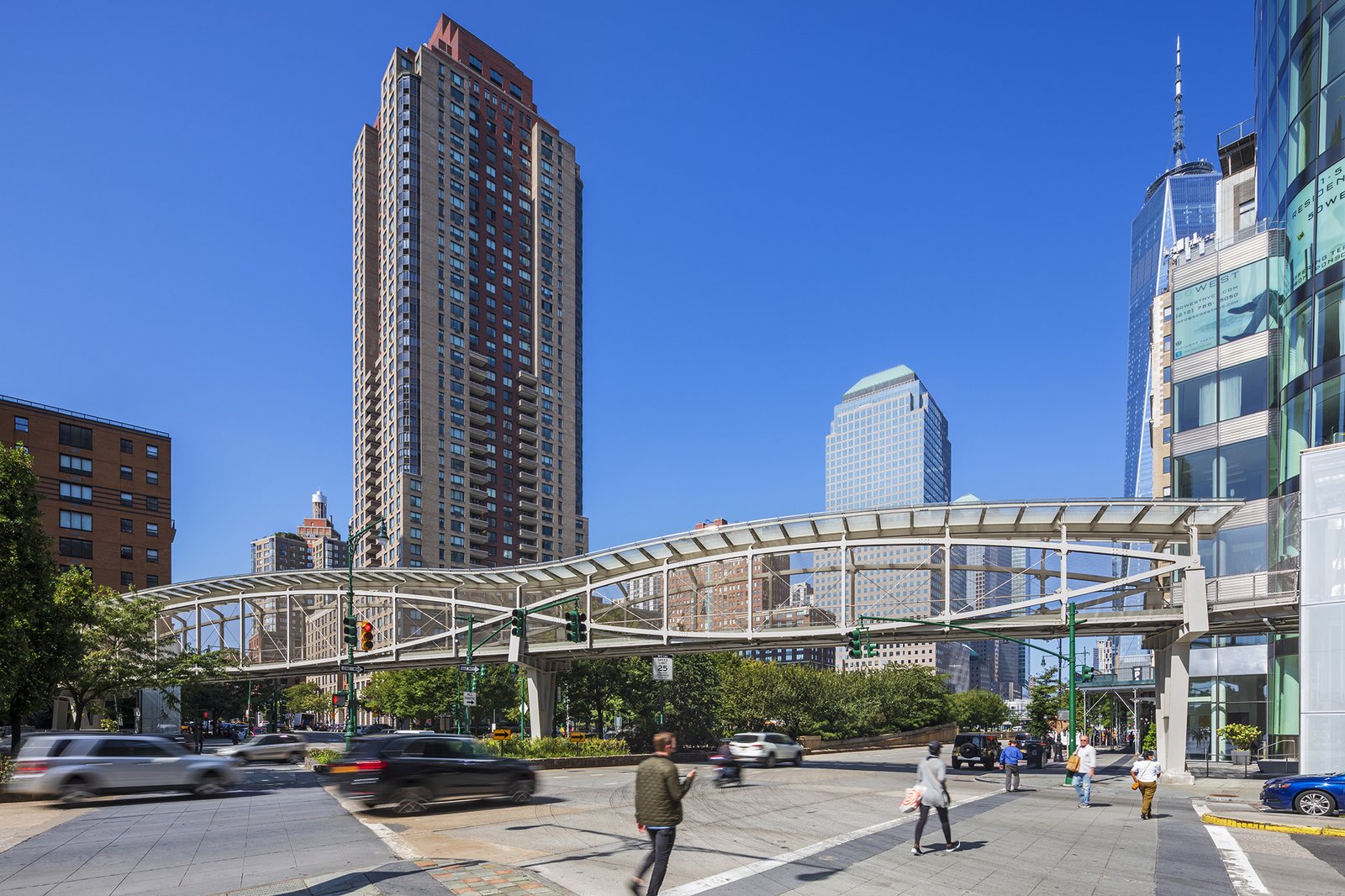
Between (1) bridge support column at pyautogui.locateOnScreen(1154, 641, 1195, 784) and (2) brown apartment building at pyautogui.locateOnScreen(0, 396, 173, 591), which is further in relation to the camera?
(2) brown apartment building at pyautogui.locateOnScreen(0, 396, 173, 591)

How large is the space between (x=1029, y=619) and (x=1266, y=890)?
2626 centimetres

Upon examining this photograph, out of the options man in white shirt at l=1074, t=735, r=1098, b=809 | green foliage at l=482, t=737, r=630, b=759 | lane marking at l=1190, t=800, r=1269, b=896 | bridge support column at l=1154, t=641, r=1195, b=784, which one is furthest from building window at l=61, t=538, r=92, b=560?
lane marking at l=1190, t=800, r=1269, b=896

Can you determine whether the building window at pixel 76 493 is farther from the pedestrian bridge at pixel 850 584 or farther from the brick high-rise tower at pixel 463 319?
the brick high-rise tower at pixel 463 319

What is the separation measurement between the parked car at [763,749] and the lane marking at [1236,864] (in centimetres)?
2127

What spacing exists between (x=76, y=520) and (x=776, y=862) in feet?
261

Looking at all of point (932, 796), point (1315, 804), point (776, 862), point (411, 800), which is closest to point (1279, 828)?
point (1315, 804)

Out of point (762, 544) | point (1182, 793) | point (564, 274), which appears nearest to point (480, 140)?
point (564, 274)

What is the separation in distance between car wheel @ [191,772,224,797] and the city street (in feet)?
1.63

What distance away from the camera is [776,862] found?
1275cm

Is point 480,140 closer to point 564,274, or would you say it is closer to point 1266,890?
point 564,274

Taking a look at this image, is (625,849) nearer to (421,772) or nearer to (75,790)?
(421,772)

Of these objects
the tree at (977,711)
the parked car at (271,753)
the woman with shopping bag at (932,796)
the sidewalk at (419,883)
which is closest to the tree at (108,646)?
the parked car at (271,753)

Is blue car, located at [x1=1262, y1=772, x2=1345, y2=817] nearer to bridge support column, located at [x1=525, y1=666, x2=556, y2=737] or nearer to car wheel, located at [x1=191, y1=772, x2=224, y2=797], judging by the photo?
car wheel, located at [x1=191, y1=772, x2=224, y2=797]

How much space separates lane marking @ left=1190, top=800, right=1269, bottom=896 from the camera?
455 inches
